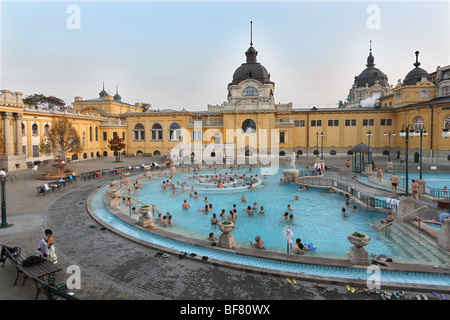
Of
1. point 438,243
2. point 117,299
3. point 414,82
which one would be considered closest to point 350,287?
point 438,243

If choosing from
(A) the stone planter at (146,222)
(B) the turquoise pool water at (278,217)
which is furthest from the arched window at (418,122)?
(A) the stone planter at (146,222)

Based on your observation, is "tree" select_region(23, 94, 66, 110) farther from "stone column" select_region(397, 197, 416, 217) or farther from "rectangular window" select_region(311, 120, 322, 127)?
"stone column" select_region(397, 197, 416, 217)

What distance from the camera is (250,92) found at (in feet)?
162

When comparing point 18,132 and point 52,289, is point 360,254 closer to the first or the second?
point 52,289

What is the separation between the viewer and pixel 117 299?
693 centimetres

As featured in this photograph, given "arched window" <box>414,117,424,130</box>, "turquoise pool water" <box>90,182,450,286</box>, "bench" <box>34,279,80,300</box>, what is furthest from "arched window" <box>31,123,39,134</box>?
"arched window" <box>414,117,424,130</box>

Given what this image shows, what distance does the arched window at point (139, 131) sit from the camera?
166 ft

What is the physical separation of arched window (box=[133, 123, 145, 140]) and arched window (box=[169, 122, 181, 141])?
5528 mm

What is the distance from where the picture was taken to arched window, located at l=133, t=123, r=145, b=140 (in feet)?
166

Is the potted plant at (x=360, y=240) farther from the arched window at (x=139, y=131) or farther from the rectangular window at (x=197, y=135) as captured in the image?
the arched window at (x=139, y=131)

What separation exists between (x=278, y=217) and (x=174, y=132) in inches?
1438

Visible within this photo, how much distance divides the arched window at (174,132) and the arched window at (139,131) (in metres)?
5.53

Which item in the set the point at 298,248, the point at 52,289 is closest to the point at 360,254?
the point at 298,248
